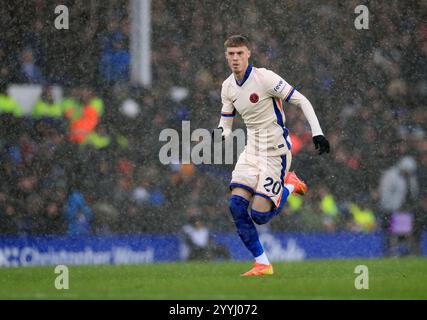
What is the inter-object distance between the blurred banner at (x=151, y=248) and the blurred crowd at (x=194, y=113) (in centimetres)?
28

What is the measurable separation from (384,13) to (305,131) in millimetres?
1902

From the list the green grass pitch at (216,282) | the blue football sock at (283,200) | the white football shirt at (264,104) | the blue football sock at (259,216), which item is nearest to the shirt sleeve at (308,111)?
the white football shirt at (264,104)

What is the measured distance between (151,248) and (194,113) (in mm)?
1961

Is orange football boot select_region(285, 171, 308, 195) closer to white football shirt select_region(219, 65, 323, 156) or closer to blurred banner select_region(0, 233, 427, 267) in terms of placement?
white football shirt select_region(219, 65, 323, 156)

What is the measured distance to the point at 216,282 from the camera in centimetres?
957

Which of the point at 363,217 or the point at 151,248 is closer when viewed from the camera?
the point at 151,248

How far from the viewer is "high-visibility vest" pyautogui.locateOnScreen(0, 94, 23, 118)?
1420cm

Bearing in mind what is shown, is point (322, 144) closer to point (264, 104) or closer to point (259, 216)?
point (264, 104)

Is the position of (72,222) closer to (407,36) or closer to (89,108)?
(89,108)

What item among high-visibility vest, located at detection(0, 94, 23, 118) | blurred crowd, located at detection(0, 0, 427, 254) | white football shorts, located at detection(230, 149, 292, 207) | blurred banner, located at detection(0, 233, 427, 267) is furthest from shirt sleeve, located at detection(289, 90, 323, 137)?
high-visibility vest, located at detection(0, 94, 23, 118)

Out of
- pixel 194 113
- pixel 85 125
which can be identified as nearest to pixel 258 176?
pixel 194 113

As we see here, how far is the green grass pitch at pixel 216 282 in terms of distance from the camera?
864 centimetres

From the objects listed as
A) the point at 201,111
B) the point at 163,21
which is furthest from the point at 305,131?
the point at 163,21

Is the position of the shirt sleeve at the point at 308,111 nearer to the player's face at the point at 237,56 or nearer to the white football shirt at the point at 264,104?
the white football shirt at the point at 264,104
